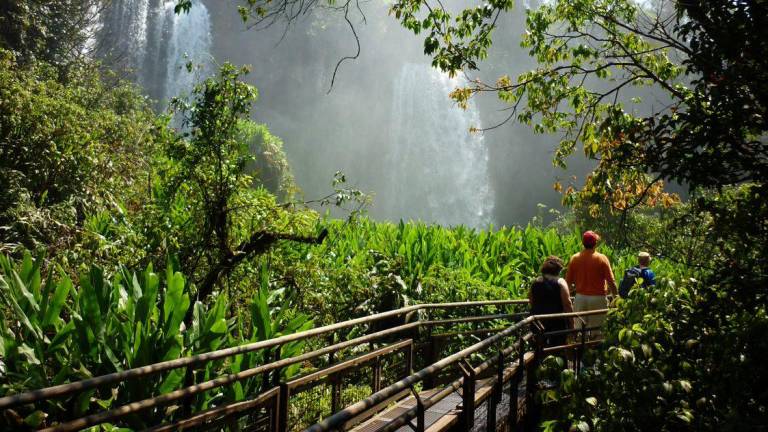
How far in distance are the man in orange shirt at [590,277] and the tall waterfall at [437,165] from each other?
3562 cm

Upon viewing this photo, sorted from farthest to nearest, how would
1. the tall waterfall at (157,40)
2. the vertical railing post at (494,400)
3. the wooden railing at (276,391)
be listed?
the tall waterfall at (157,40) < the vertical railing post at (494,400) < the wooden railing at (276,391)

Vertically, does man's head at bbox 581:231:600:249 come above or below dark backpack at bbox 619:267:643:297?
above

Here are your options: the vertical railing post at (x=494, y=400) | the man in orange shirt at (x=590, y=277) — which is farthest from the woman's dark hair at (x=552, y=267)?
the vertical railing post at (x=494, y=400)

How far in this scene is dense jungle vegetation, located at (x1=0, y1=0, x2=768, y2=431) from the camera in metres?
3.12

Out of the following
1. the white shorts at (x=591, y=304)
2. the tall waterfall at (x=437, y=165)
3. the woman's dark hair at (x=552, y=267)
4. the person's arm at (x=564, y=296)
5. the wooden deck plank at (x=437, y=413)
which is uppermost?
the tall waterfall at (x=437, y=165)

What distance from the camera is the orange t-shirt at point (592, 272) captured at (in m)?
7.03

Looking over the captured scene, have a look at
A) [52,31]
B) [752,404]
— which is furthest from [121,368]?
[52,31]

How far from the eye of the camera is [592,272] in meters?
7.09

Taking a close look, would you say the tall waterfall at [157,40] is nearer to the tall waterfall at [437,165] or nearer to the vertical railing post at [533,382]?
the tall waterfall at [437,165]

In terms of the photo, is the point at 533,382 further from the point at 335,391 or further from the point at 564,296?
the point at 335,391

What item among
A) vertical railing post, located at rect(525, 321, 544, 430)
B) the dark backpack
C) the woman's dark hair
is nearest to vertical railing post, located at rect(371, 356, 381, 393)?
vertical railing post, located at rect(525, 321, 544, 430)

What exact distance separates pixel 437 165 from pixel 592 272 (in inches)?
1453

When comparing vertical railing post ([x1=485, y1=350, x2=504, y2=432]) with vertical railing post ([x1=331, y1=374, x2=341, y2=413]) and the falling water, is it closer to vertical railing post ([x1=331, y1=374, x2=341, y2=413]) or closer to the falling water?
vertical railing post ([x1=331, y1=374, x2=341, y2=413])

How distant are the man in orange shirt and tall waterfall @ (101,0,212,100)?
3535 centimetres
